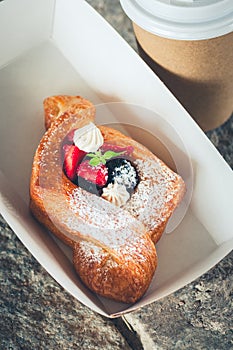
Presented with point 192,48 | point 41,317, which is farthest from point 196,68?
point 41,317

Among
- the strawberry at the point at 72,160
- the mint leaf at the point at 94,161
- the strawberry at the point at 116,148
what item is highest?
the strawberry at the point at 72,160

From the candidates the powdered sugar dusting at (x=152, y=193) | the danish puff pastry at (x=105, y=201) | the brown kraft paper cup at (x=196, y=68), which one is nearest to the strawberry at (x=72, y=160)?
the danish puff pastry at (x=105, y=201)

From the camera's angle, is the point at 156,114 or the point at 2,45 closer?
the point at 156,114

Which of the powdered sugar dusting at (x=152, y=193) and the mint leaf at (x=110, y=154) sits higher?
the mint leaf at (x=110, y=154)

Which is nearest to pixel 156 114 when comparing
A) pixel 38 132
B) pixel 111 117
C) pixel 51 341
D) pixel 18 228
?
pixel 111 117

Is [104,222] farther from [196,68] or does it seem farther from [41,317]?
[196,68]

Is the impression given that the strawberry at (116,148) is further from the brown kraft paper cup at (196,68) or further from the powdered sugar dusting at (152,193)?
the brown kraft paper cup at (196,68)

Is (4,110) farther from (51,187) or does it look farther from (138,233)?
(138,233)

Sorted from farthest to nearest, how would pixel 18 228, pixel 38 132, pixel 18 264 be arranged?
1. pixel 38 132
2. pixel 18 264
3. pixel 18 228
